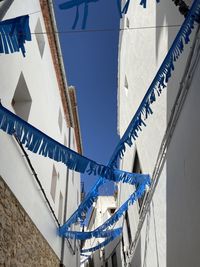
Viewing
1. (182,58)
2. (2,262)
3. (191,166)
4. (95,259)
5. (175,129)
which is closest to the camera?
(191,166)

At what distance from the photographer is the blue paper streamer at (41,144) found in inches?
144

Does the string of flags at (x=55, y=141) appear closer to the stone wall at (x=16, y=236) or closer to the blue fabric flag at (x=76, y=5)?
the blue fabric flag at (x=76, y=5)

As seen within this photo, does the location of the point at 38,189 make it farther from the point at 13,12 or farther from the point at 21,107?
the point at 13,12

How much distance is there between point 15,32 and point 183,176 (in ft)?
9.95

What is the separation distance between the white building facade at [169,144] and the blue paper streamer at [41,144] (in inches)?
53.6

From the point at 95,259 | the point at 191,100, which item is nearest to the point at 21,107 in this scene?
the point at 191,100

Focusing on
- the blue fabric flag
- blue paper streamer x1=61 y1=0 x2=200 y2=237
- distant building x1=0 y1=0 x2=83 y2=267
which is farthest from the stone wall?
the blue fabric flag

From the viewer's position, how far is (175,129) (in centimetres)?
520

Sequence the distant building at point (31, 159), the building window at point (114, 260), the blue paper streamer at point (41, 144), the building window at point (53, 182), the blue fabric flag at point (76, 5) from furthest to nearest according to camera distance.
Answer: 1. the building window at point (114, 260)
2. the building window at point (53, 182)
3. the distant building at point (31, 159)
4. the blue paper streamer at point (41, 144)
5. the blue fabric flag at point (76, 5)

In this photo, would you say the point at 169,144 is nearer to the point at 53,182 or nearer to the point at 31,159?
the point at 31,159

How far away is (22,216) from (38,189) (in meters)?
1.43

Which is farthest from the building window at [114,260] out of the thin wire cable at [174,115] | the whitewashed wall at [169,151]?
the thin wire cable at [174,115]

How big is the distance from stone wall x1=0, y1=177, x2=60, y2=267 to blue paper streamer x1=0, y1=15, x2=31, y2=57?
7.28 feet

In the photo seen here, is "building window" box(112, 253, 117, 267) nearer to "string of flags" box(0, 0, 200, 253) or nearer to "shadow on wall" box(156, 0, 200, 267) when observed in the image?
"shadow on wall" box(156, 0, 200, 267)
